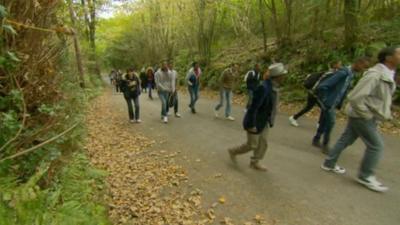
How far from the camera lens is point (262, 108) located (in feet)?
16.4

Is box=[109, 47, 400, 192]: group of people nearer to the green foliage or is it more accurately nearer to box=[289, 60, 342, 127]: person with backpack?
box=[289, 60, 342, 127]: person with backpack

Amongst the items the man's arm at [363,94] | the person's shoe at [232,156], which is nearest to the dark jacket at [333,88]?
the man's arm at [363,94]

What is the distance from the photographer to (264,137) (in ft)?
17.2

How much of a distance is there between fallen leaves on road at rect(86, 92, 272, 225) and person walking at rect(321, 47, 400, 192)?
2437mm

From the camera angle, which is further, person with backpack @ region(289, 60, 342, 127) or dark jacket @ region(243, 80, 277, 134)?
person with backpack @ region(289, 60, 342, 127)

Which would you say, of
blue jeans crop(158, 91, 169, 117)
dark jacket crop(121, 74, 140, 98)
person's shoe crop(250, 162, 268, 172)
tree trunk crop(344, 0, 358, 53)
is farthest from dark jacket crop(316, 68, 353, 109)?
dark jacket crop(121, 74, 140, 98)

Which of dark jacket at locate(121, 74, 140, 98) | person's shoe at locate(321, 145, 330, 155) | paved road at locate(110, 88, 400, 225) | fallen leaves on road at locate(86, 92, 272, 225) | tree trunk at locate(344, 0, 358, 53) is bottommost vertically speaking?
fallen leaves on road at locate(86, 92, 272, 225)

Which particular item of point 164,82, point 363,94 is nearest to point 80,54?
point 164,82

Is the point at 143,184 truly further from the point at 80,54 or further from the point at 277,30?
the point at 277,30

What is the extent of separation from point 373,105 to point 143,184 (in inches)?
161

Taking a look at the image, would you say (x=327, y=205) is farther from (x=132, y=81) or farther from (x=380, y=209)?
(x=132, y=81)

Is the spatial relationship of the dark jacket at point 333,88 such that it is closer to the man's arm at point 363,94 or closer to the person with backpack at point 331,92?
the person with backpack at point 331,92

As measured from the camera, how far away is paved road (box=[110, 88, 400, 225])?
4055mm

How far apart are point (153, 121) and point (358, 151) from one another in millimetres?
6480
